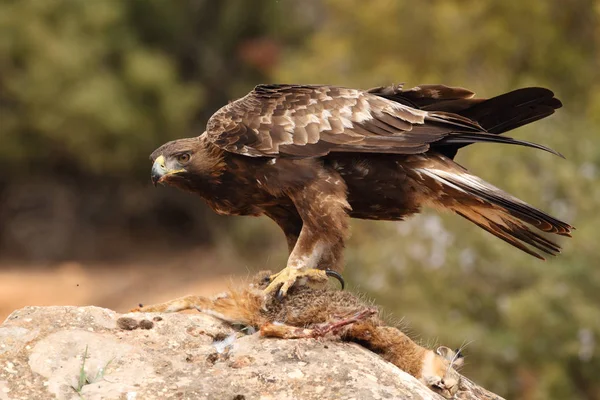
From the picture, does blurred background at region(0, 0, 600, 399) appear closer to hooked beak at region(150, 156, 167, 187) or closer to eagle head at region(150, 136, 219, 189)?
eagle head at region(150, 136, 219, 189)

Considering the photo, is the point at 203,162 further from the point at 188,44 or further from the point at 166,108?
the point at 188,44

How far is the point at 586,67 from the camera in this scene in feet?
57.2

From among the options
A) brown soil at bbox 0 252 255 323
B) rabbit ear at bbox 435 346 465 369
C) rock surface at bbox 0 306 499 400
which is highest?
rabbit ear at bbox 435 346 465 369

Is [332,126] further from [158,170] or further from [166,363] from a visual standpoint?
[166,363]

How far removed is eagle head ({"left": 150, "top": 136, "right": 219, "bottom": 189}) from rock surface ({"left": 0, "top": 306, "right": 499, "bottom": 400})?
34.1 inches

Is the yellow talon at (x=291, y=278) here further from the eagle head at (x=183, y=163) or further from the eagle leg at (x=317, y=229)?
the eagle head at (x=183, y=163)

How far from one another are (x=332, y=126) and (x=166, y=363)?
1577mm

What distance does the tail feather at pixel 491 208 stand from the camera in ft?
15.3

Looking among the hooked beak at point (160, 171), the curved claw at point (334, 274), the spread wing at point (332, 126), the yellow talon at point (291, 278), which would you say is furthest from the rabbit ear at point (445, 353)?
the hooked beak at point (160, 171)

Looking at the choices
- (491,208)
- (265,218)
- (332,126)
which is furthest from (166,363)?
(265,218)

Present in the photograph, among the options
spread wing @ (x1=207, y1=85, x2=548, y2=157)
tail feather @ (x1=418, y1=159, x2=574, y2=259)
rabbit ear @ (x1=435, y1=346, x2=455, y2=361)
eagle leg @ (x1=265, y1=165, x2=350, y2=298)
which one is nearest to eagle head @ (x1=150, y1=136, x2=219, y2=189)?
spread wing @ (x1=207, y1=85, x2=548, y2=157)

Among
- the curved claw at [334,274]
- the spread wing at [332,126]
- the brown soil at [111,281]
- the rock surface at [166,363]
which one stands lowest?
the brown soil at [111,281]

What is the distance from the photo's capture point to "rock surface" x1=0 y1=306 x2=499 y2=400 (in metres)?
3.88

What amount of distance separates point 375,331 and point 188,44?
65.4 feet
